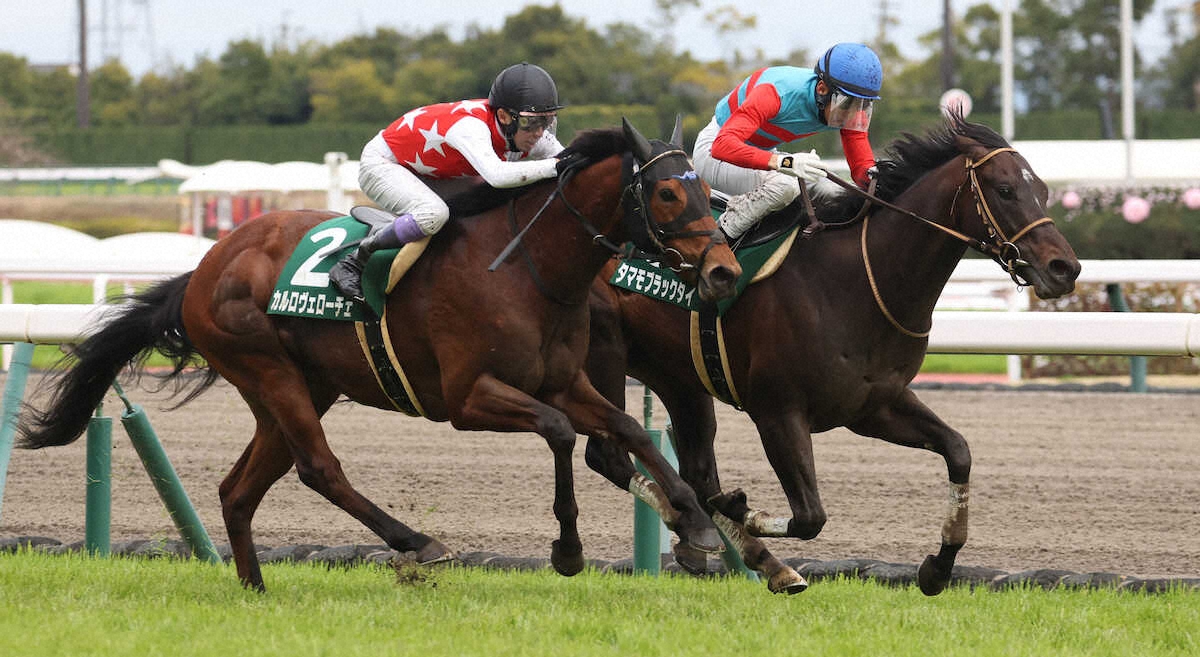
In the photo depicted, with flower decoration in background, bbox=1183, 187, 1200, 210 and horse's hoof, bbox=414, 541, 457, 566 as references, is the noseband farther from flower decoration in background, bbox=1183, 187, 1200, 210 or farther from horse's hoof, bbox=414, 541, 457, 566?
flower decoration in background, bbox=1183, 187, 1200, 210

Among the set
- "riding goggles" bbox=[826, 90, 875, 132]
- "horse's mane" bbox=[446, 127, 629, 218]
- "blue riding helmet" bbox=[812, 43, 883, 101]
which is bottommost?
"horse's mane" bbox=[446, 127, 629, 218]

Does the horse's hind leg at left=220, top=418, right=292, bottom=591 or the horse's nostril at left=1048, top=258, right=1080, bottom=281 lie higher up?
the horse's nostril at left=1048, top=258, right=1080, bottom=281

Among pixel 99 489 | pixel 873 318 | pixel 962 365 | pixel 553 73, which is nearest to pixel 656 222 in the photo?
pixel 873 318

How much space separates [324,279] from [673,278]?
3.62ft

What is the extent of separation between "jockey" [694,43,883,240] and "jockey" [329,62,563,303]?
57cm

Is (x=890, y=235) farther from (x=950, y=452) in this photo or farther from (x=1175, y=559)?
(x=1175, y=559)

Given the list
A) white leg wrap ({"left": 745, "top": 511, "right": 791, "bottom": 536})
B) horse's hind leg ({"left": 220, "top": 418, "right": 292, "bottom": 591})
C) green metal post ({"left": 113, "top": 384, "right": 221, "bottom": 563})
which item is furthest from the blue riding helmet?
green metal post ({"left": 113, "top": 384, "right": 221, "bottom": 563})

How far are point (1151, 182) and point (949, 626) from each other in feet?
55.6

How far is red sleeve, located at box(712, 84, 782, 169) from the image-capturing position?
4.87 metres

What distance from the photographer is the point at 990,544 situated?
587cm

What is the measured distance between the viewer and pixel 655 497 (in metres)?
4.48

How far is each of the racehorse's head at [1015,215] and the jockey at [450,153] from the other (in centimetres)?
123

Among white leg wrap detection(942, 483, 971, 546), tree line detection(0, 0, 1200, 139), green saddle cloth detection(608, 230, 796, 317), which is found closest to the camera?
white leg wrap detection(942, 483, 971, 546)

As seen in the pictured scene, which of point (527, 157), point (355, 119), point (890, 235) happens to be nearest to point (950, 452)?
point (890, 235)
